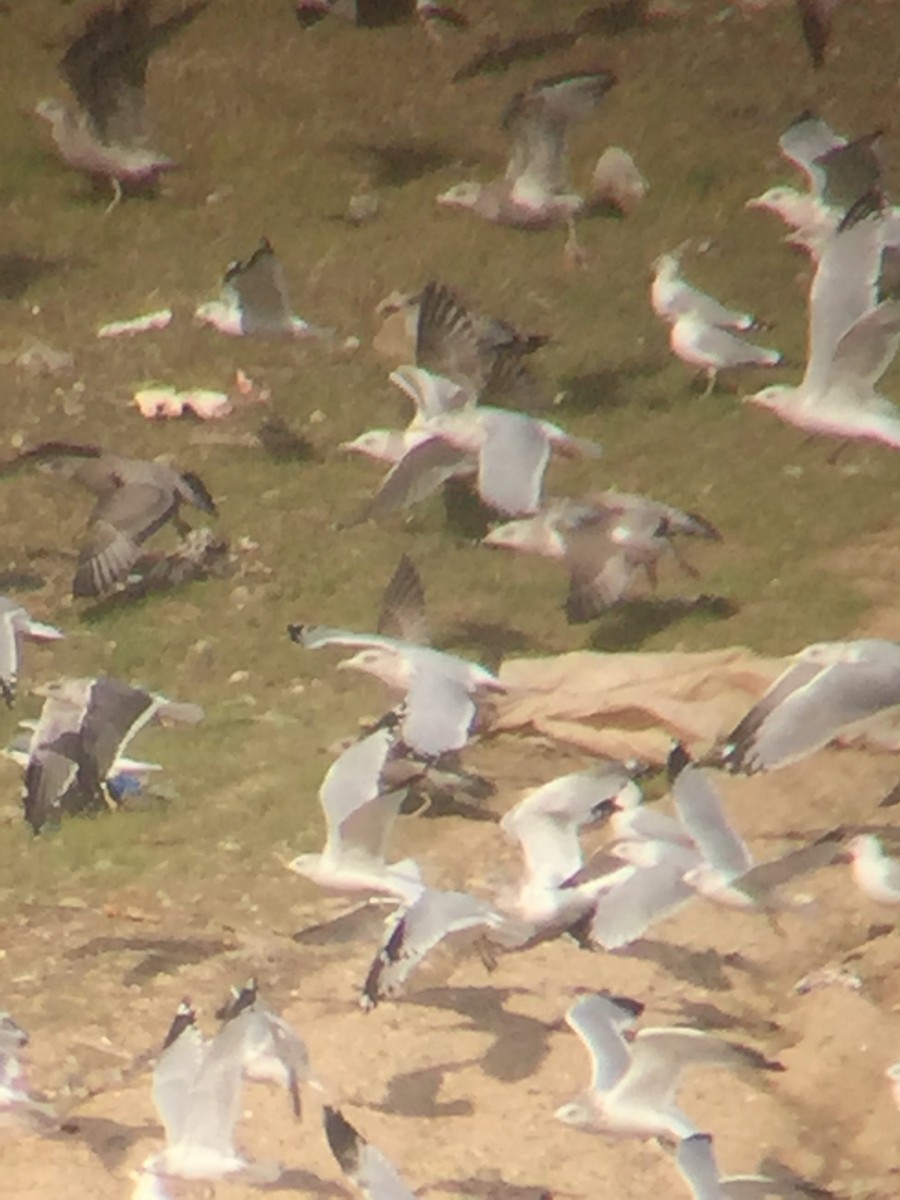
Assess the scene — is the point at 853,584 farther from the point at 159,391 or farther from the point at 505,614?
Answer: the point at 159,391

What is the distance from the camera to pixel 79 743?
2076 mm

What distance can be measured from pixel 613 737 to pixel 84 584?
2.52ft

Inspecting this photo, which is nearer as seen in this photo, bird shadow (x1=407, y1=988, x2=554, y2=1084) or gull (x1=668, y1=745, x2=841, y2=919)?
bird shadow (x1=407, y1=988, x2=554, y2=1084)

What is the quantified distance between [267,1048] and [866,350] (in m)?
1.49

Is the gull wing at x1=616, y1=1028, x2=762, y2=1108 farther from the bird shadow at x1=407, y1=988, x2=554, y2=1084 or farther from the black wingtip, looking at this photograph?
the black wingtip

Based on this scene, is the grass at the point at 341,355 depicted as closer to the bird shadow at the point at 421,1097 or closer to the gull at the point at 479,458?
the gull at the point at 479,458

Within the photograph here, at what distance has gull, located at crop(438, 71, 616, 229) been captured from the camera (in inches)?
128

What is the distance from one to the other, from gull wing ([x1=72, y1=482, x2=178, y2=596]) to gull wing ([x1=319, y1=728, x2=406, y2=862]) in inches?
23.5

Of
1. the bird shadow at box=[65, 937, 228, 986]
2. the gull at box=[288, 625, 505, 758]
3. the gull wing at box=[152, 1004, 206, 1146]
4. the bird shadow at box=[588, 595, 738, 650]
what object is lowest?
the bird shadow at box=[588, 595, 738, 650]

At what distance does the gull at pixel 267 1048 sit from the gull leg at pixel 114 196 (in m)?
1.99

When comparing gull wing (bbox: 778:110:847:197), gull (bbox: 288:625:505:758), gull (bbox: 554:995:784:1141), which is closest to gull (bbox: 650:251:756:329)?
→ gull wing (bbox: 778:110:847:197)

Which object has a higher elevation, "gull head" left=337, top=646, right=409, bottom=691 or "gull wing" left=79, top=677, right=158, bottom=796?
"gull wing" left=79, top=677, right=158, bottom=796

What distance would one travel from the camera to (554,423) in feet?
9.57


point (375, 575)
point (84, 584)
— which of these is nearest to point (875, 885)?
point (375, 575)
